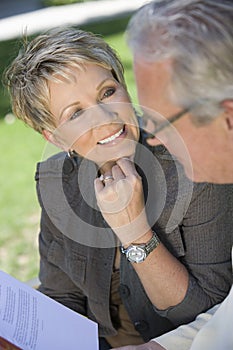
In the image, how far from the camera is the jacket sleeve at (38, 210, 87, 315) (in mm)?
2354

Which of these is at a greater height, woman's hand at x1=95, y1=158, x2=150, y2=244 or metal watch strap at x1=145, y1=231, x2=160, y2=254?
woman's hand at x1=95, y1=158, x2=150, y2=244

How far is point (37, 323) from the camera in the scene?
1.84m

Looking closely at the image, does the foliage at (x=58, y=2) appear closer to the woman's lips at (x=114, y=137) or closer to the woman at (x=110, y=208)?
the woman at (x=110, y=208)

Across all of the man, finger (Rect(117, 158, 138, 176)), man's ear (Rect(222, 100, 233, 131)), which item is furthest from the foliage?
man's ear (Rect(222, 100, 233, 131))

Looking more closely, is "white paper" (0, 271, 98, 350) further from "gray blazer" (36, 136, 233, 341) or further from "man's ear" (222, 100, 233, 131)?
"man's ear" (222, 100, 233, 131)

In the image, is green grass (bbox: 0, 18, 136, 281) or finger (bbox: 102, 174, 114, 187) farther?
green grass (bbox: 0, 18, 136, 281)

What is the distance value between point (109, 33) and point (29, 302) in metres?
8.01

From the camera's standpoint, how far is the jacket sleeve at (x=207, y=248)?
1.97 meters

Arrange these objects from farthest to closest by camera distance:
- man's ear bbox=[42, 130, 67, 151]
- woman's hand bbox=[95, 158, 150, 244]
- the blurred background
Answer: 1. the blurred background
2. man's ear bbox=[42, 130, 67, 151]
3. woman's hand bbox=[95, 158, 150, 244]

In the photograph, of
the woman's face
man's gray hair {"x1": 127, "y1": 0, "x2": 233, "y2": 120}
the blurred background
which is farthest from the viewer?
the blurred background

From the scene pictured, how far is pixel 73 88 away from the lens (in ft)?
6.84

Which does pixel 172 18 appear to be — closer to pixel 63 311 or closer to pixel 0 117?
pixel 63 311

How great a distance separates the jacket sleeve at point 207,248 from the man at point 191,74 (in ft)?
1.48

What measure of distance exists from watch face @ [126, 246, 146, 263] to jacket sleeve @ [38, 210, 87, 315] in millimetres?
464
